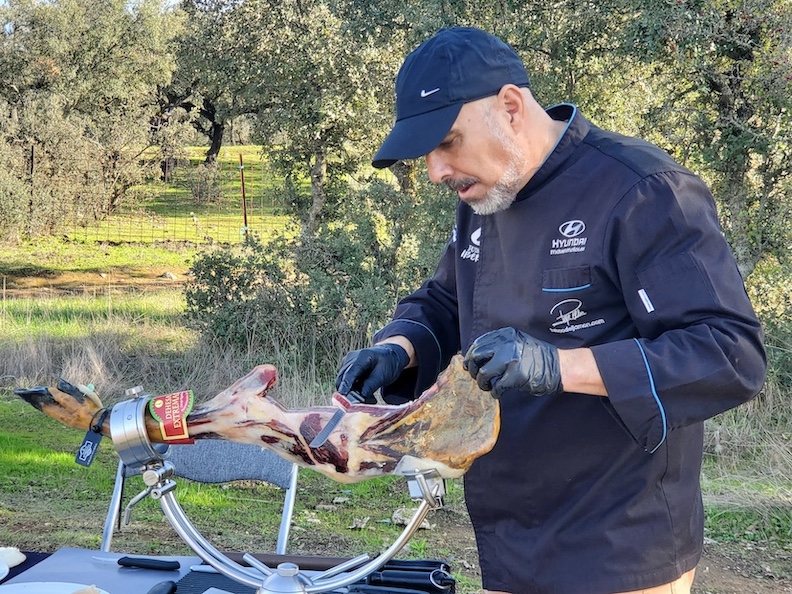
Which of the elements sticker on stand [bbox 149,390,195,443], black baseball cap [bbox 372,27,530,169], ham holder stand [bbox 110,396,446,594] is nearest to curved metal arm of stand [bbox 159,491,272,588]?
ham holder stand [bbox 110,396,446,594]

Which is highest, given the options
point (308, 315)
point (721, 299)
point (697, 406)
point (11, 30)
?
point (11, 30)

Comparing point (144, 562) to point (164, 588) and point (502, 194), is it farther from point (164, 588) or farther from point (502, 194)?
point (502, 194)

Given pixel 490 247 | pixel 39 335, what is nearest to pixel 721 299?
pixel 490 247

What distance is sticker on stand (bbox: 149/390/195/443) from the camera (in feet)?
7.24

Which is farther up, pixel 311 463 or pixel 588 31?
pixel 588 31

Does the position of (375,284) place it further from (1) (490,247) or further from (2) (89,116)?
(2) (89,116)

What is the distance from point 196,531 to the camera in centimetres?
214

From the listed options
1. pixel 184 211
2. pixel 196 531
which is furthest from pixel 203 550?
pixel 184 211

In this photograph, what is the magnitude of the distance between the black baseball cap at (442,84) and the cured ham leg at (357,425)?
0.55 metres

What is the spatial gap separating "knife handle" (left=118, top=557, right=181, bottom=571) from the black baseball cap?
1.33 metres

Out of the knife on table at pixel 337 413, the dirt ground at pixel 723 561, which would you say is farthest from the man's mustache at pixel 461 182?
the dirt ground at pixel 723 561

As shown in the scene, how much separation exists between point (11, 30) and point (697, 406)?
20.3 metres

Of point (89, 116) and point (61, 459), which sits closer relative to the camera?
point (61, 459)

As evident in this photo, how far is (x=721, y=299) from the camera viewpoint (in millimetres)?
1840
